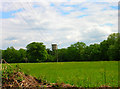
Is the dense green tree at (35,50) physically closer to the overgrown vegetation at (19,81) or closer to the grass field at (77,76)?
the grass field at (77,76)

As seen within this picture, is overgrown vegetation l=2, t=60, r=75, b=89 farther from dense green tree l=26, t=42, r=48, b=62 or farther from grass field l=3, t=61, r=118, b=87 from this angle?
dense green tree l=26, t=42, r=48, b=62

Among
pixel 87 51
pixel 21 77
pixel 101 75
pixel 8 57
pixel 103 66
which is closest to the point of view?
pixel 21 77

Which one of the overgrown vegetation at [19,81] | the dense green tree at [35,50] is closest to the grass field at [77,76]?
the overgrown vegetation at [19,81]

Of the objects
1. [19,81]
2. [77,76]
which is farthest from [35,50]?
[77,76]

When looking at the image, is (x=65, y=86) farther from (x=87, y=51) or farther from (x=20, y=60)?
(x=87, y=51)

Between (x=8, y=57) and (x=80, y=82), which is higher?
(x=8, y=57)

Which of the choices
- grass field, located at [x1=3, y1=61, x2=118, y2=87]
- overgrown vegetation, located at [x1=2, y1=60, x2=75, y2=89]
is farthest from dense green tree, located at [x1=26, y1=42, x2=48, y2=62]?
overgrown vegetation, located at [x1=2, y1=60, x2=75, y2=89]

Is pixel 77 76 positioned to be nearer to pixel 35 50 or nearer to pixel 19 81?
pixel 19 81

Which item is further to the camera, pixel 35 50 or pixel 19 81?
pixel 35 50

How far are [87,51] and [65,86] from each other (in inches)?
170

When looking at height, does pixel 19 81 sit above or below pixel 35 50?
below

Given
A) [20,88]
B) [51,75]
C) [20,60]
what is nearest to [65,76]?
[51,75]

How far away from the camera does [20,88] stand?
3.71 meters

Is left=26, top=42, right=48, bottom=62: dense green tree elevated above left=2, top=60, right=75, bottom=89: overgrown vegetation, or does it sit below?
above
